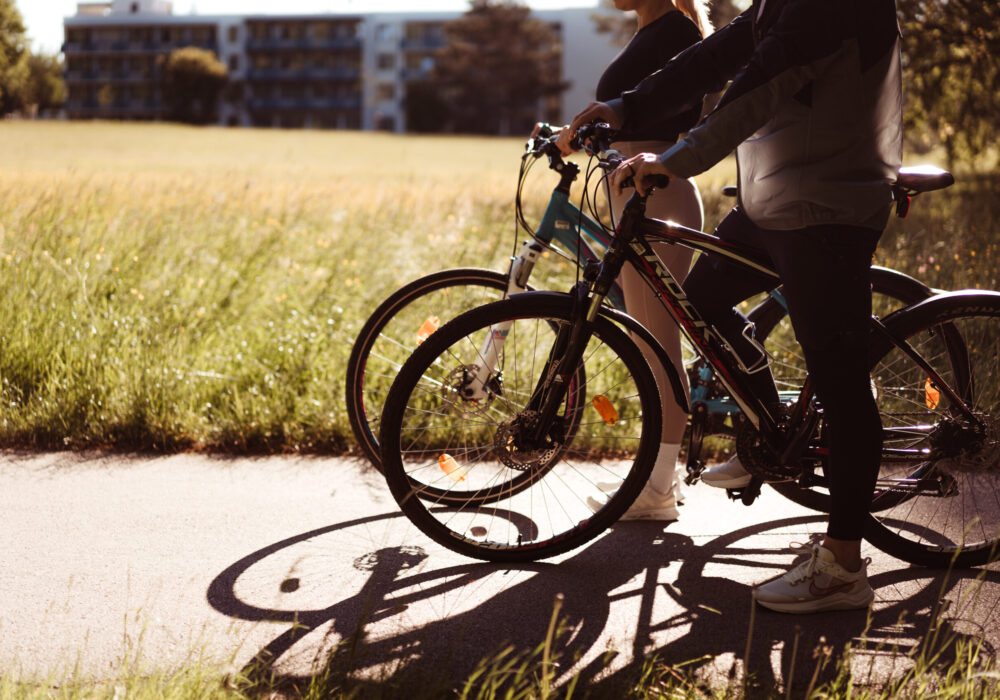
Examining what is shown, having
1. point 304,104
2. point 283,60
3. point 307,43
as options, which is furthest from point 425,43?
point 283,60

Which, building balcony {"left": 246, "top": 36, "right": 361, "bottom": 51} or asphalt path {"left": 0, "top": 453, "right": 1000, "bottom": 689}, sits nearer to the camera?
asphalt path {"left": 0, "top": 453, "right": 1000, "bottom": 689}

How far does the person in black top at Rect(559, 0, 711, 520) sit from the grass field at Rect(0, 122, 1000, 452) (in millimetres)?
1584

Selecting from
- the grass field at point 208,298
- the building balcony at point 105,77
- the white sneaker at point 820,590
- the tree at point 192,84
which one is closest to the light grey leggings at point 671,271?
the white sneaker at point 820,590

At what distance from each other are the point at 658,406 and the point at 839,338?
613 mm

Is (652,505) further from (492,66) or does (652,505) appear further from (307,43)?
(307,43)

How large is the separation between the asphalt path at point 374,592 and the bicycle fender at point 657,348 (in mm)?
579

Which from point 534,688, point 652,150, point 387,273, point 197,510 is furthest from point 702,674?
point 387,273

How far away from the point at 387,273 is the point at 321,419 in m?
2.23

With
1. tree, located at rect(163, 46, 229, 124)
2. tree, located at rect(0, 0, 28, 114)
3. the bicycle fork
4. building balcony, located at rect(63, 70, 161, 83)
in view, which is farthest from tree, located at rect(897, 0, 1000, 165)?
building balcony, located at rect(63, 70, 161, 83)

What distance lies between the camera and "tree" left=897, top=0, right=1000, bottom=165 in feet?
40.6

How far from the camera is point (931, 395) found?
3.22 metres

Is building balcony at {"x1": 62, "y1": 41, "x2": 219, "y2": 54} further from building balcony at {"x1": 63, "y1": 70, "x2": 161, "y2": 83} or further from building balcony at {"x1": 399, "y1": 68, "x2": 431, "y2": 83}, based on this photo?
building balcony at {"x1": 399, "y1": 68, "x2": 431, "y2": 83}

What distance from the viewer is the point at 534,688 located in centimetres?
239

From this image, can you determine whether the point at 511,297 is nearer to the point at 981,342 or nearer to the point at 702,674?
the point at 702,674
